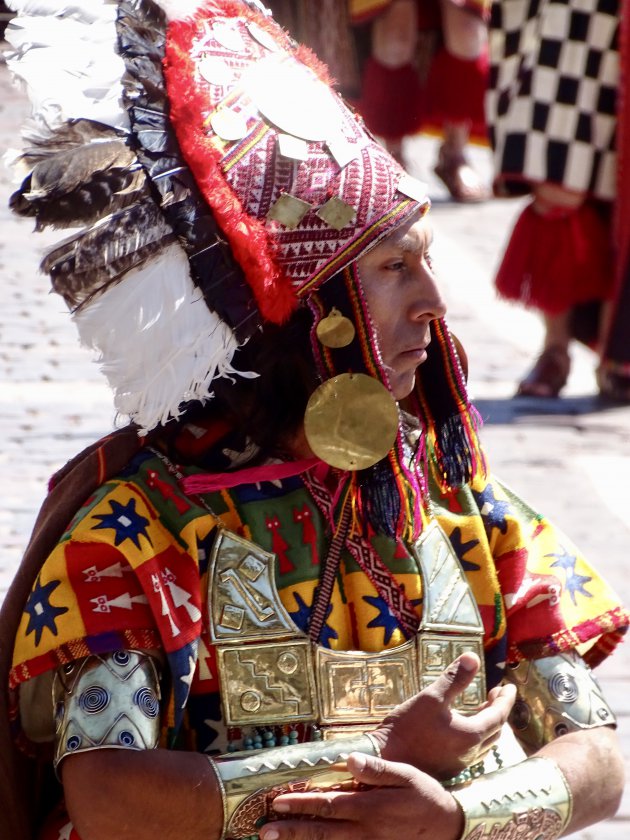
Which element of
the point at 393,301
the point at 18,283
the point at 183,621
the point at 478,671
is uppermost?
the point at 393,301

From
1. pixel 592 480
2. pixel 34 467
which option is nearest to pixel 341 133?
pixel 34 467

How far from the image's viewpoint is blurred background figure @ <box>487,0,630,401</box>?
5.88 m

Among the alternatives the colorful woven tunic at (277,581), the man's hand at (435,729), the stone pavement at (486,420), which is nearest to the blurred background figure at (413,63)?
the stone pavement at (486,420)

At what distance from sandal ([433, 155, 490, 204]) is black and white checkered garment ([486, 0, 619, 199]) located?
3.13 meters

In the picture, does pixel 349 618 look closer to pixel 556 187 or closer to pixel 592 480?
pixel 592 480

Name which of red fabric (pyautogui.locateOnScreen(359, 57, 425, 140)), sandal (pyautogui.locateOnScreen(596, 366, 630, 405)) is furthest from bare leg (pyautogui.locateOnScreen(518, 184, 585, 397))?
red fabric (pyautogui.locateOnScreen(359, 57, 425, 140))

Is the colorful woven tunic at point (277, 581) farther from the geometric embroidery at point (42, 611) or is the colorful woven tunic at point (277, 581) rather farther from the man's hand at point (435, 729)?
the man's hand at point (435, 729)

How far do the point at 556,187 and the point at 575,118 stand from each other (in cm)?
28

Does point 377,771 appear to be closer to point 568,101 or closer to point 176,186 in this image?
point 176,186

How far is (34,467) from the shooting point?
470 cm

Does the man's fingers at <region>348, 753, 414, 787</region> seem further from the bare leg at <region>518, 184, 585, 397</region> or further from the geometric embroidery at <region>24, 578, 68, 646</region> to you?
the bare leg at <region>518, 184, 585, 397</region>

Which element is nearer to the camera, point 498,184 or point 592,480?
point 592,480

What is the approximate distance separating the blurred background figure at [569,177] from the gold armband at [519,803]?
12.5 feet

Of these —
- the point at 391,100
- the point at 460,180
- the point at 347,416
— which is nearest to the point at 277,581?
the point at 347,416
